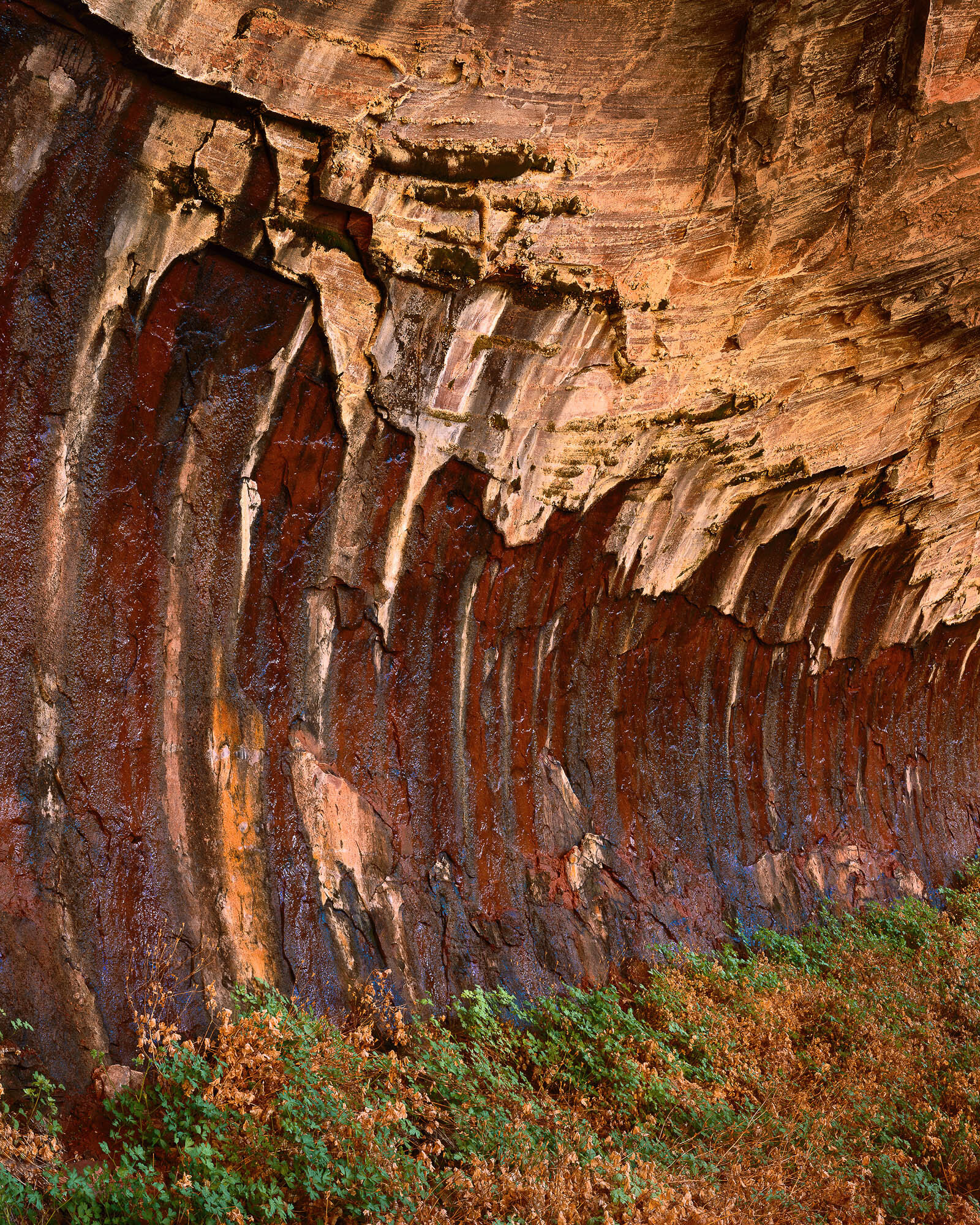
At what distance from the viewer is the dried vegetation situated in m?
2.63

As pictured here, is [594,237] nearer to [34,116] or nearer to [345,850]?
[34,116]

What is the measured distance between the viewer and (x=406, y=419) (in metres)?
4.38

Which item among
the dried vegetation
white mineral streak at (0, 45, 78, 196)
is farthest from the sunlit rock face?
the dried vegetation

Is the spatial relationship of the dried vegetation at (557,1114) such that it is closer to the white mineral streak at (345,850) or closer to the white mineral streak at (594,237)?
the white mineral streak at (345,850)

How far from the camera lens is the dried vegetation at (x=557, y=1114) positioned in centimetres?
263

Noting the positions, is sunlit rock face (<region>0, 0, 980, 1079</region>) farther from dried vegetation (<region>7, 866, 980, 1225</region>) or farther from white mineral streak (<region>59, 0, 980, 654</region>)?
dried vegetation (<region>7, 866, 980, 1225</region>)

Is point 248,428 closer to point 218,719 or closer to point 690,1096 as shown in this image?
point 218,719

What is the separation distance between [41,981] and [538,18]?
4.55m

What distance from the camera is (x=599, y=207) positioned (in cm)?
437

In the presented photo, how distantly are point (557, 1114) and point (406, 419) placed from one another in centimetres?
337

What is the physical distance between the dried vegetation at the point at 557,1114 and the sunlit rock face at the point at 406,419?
1.13ft

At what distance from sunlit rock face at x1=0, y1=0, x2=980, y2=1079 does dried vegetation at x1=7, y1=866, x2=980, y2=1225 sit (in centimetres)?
34

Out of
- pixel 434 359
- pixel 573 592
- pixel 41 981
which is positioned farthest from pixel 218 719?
pixel 573 592

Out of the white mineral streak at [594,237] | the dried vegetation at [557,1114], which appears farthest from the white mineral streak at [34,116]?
the dried vegetation at [557,1114]
